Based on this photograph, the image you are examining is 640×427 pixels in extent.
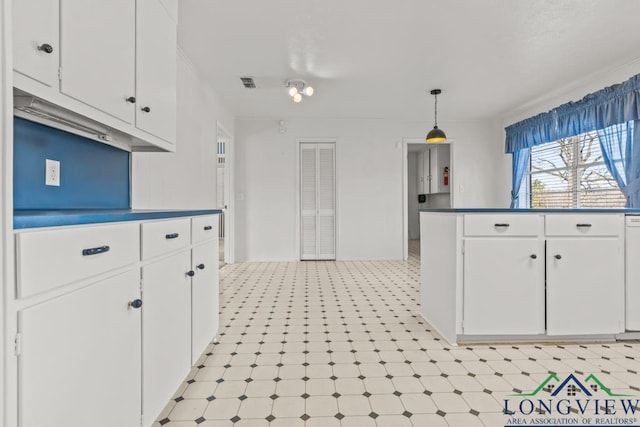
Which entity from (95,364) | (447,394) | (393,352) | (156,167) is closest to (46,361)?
(95,364)

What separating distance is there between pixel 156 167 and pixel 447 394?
268 centimetres

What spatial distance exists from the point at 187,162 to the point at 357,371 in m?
2.73

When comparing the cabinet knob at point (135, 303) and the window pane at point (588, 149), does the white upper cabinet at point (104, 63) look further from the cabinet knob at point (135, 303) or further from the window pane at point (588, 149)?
the window pane at point (588, 149)

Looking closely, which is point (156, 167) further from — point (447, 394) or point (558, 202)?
point (558, 202)

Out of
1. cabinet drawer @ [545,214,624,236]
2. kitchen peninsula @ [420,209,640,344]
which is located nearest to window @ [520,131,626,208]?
cabinet drawer @ [545,214,624,236]

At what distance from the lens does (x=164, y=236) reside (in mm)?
1464

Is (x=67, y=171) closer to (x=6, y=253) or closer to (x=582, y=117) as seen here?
(x=6, y=253)

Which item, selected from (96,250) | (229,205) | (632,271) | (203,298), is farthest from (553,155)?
(96,250)

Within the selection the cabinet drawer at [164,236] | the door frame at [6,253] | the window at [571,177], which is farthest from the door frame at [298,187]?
the door frame at [6,253]

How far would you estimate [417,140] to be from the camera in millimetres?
5902

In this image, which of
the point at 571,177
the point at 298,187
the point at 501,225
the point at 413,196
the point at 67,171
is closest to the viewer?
Answer: the point at 67,171

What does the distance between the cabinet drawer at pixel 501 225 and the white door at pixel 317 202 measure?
369 centimetres

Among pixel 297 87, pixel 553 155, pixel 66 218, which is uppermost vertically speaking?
pixel 297 87

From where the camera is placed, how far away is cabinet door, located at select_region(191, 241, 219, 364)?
184cm
